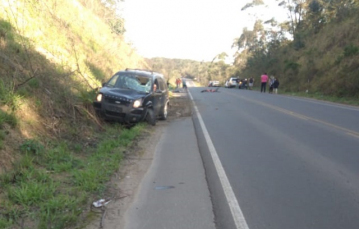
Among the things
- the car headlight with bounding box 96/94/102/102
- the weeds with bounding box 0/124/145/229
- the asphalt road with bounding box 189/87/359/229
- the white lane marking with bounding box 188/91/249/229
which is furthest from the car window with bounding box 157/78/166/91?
the weeds with bounding box 0/124/145/229

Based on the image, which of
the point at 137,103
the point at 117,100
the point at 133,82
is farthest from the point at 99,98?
the point at 133,82

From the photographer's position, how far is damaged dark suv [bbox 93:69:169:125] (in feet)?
34.5

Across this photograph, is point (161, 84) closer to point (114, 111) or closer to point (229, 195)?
Answer: point (114, 111)

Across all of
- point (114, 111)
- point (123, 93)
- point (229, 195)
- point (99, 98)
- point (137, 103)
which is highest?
point (123, 93)

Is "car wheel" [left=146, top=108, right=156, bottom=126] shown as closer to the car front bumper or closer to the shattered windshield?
the shattered windshield

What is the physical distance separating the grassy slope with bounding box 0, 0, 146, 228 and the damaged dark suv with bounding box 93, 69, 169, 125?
0.39 meters

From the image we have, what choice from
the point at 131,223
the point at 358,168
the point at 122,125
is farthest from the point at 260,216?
the point at 122,125

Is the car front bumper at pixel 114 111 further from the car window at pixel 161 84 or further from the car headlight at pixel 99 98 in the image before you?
the car window at pixel 161 84

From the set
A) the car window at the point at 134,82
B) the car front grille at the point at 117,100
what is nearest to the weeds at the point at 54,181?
the car front grille at the point at 117,100

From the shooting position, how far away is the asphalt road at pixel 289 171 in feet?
15.4

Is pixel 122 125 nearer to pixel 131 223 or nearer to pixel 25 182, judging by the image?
pixel 25 182

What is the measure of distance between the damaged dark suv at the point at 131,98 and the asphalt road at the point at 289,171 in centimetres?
178

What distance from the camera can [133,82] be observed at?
12.1 m

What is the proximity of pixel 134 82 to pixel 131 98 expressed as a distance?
4.96 ft
